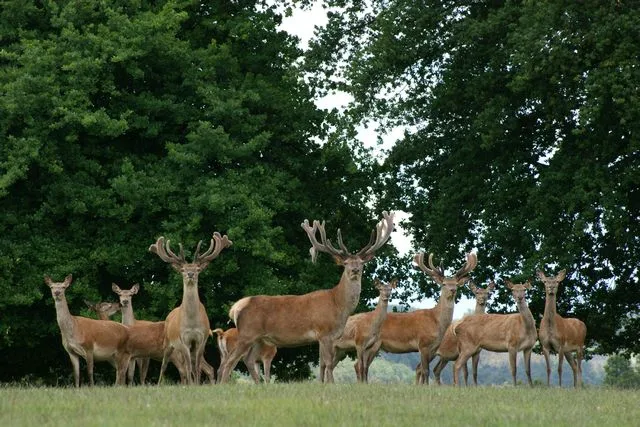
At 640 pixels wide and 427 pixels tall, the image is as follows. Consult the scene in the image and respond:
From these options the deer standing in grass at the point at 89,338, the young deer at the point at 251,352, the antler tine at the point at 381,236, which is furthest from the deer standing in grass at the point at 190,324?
the antler tine at the point at 381,236

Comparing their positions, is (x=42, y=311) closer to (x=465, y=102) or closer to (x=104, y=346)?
(x=104, y=346)

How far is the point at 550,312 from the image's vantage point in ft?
67.1

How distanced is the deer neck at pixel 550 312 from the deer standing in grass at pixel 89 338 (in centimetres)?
694

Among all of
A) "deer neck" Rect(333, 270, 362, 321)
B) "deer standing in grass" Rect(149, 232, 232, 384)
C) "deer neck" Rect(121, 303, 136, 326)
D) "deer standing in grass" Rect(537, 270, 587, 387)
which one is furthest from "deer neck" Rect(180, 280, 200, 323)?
"deer standing in grass" Rect(537, 270, 587, 387)

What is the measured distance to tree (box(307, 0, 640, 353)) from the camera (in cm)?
2375

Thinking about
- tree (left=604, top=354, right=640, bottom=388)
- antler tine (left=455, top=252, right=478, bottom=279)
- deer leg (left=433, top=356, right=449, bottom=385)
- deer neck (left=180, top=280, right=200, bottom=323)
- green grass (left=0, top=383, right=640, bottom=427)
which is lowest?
tree (left=604, top=354, right=640, bottom=388)

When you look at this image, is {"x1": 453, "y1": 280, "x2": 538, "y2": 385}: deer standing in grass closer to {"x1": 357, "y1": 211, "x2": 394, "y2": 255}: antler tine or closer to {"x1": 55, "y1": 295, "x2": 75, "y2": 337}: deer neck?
{"x1": 357, "y1": 211, "x2": 394, "y2": 255}: antler tine

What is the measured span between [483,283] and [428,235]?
1.63 m

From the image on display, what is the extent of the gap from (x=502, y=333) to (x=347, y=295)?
3908mm

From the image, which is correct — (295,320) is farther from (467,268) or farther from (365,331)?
(467,268)

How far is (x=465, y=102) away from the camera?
2795 centimetres

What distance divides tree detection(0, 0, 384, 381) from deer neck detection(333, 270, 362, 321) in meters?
7.26

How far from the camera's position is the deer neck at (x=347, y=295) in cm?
1742

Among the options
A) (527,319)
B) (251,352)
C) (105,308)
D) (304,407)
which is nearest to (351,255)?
(251,352)
